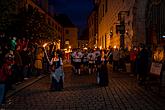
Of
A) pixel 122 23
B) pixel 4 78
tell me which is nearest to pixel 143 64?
pixel 4 78

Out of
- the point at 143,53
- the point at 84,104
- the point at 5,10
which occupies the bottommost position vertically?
the point at 84,104

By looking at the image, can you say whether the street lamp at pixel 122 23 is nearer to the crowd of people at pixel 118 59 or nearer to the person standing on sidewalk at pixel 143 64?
the crowd of people at pixel 118 59

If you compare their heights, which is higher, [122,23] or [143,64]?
[122,23]

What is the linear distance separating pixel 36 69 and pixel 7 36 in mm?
4522

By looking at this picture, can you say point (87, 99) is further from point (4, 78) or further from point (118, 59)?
point (118, 59)

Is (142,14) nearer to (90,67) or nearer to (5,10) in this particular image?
(90,67)

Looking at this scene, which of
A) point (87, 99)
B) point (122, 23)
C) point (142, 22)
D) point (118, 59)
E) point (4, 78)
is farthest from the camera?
point (122, 23)

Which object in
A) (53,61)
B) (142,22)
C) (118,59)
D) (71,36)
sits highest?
(71,36)

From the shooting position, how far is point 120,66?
1139 inches

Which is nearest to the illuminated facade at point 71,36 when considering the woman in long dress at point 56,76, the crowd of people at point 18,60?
the crowd of people at point 18,60

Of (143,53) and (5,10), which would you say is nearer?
(5,10)

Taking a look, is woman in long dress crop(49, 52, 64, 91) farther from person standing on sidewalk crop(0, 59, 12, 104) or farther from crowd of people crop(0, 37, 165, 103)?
person standing on sidewalk crop(0, 59, 12, 104)

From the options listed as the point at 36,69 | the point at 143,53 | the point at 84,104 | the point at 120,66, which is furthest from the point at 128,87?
the point at 120,66

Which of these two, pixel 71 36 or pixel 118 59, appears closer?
pixel 118 59
